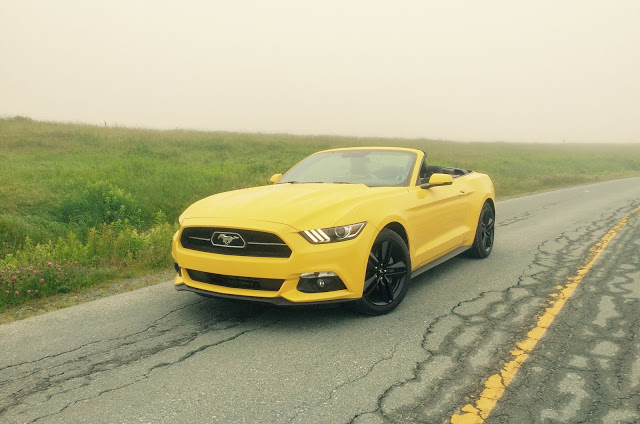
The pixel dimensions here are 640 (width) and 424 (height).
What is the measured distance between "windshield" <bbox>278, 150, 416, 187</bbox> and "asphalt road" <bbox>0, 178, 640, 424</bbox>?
119 cm

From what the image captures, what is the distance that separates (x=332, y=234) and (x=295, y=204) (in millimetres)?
455

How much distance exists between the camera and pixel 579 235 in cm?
908

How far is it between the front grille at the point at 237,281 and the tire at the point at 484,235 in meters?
3.64

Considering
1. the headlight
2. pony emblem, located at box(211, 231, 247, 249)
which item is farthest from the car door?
pony emblem, located at box(211, 231, 247, 249)

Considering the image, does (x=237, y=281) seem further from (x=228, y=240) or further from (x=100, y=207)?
(x=100, y=207)

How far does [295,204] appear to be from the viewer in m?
4.55

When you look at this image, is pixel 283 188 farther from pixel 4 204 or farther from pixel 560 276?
pixel 4 204

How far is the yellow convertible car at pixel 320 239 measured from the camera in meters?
4.21

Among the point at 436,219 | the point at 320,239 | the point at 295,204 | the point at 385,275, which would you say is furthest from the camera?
the point at 436,219

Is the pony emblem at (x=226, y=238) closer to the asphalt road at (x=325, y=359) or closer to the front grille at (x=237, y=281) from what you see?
the front grille at (x=237, y=281)

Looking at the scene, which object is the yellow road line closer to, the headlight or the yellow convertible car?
the yellow convertible car

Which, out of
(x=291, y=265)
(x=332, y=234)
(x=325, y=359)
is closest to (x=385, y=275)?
(x=332, y=234)

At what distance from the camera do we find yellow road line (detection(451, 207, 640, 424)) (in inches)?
116

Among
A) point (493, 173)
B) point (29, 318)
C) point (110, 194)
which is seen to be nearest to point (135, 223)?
point (110, 194)
